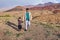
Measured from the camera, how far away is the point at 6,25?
17.6 m

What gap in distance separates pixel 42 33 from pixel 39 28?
144cm

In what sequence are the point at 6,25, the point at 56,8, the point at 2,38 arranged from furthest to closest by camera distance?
the point at 56,8 → the point at 6,25 → the point at 2,38

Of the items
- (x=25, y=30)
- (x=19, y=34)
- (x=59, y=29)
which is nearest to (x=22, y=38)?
(x=19, y=34)

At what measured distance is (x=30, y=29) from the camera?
1595cm

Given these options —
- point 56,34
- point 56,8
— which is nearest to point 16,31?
point 56,34

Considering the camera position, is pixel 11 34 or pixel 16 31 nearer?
pixel 11 34

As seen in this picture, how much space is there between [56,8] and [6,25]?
14362mm

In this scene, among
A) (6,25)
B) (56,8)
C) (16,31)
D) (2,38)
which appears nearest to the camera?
(2,38)

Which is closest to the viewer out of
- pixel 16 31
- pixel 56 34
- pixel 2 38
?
pixel 2 38

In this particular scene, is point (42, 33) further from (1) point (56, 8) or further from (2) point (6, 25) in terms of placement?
(1) point (56, 8)

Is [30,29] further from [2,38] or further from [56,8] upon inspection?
[56,8]

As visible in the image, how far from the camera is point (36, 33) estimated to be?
14.9m

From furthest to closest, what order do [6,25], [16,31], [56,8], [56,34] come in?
1. [56,8]
2. [6,25]
3. [16,31]
4. [56,34]

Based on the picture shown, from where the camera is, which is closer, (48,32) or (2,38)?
(2,38)
